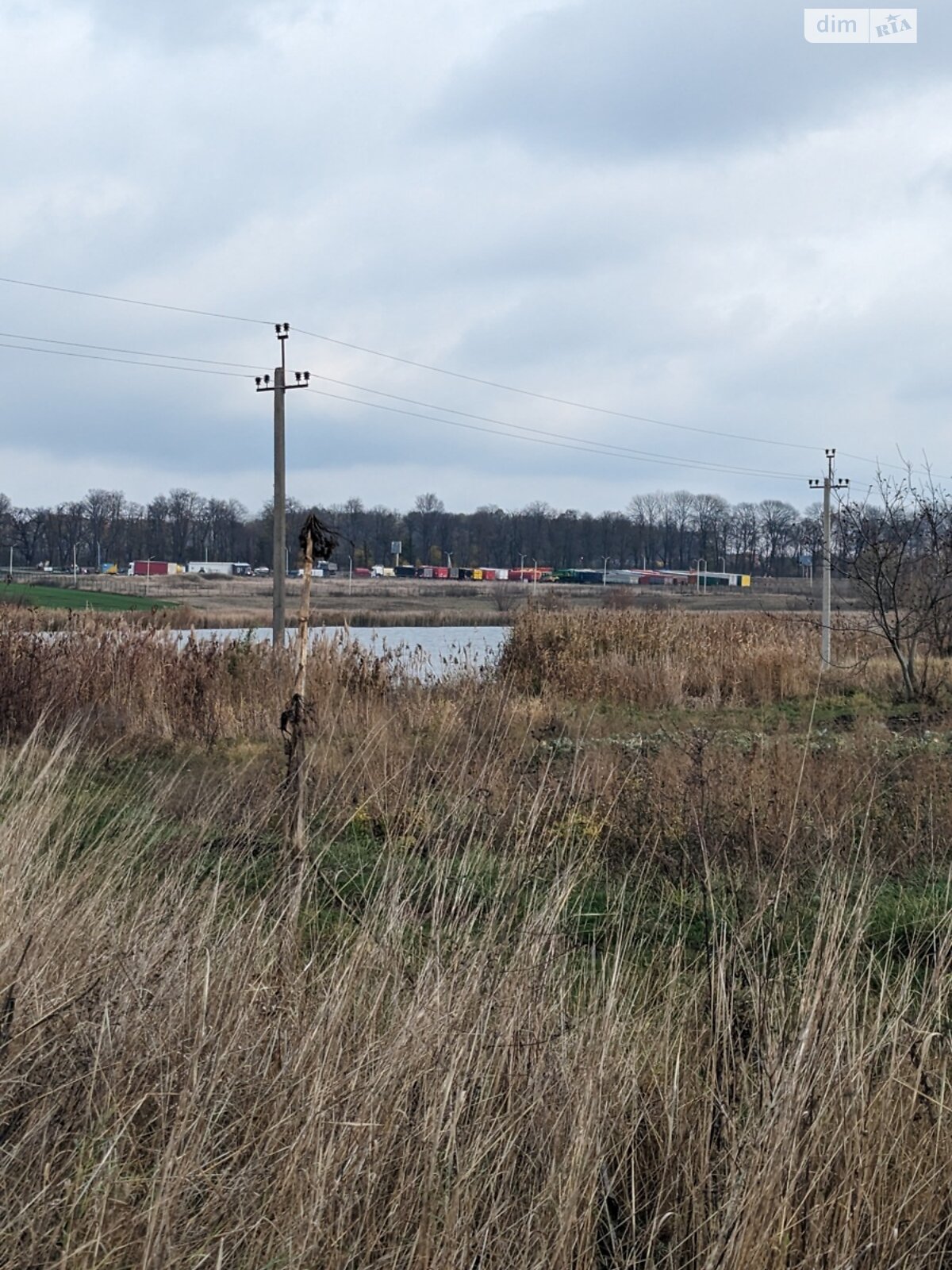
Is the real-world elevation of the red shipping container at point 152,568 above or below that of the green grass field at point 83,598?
above

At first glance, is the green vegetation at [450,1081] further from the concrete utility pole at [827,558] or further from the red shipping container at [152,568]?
the red shipping container at [152,568]

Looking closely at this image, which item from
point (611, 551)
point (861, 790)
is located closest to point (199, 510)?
point (611, 551)

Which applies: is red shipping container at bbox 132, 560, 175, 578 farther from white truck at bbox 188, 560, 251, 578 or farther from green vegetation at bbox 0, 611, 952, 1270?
green vegetation at bbox 0, 611, 952, 1270

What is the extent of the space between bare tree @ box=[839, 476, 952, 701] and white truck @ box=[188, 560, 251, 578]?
3257 inches

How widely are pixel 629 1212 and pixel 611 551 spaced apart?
94897 mm

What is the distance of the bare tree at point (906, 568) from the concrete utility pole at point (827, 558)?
3.47 ft

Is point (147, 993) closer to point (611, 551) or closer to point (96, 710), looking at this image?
point (96, 710)

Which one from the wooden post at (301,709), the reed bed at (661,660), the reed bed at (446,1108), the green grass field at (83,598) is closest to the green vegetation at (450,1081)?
the reed bed at (446,1108)

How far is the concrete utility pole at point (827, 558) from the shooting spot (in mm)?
20420

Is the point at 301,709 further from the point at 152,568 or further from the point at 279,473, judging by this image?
the point at 152,568

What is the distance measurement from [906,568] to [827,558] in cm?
204

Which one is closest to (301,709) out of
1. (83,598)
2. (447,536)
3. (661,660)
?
(661,660)

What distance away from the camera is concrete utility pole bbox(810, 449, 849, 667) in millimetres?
20420

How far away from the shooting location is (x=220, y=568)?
103062 millimetres
